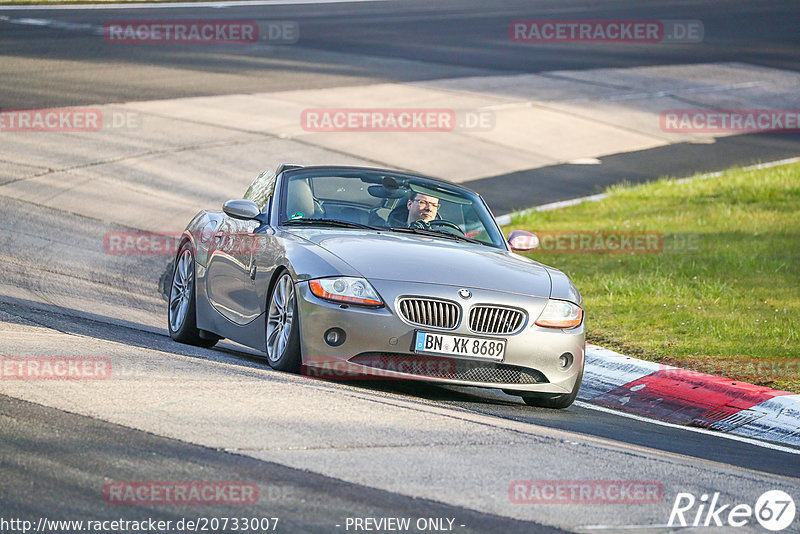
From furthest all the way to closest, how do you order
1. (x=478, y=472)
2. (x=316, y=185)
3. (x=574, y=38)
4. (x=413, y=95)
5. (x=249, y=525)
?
(x=574, y=38) → (x=413, y=95) → (x=316, y=185) → (x=478, y=472) → (x=249, y=525)

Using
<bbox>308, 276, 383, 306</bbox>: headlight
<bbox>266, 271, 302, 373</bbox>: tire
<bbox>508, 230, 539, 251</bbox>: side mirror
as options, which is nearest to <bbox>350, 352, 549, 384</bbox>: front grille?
<bbox>308, 276, 383, 306</bbox>: headlight

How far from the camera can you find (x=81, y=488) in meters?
5.39

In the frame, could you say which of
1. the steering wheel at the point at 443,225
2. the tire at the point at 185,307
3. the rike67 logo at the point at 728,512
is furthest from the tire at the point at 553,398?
the tire at the point at 185,307

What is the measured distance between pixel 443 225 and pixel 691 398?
2.24 m

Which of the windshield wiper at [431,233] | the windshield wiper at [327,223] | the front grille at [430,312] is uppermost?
the windshield wiper at [327,223]

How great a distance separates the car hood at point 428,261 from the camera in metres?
8.28

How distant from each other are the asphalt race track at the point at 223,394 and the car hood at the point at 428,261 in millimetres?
777

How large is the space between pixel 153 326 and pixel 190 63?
19.1 m

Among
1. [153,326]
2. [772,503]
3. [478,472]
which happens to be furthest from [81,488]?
[153,326]

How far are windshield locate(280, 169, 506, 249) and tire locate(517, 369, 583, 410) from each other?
1.38 meters

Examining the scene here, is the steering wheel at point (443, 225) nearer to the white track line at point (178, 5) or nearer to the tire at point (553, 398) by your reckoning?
the tire at point (553, 398)

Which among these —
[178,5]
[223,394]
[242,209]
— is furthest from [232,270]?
[178,5]

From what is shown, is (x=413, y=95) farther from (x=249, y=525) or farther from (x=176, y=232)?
(x=249, y=525)

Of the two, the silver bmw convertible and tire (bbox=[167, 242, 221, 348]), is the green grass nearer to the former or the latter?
the silver bmw convertible
